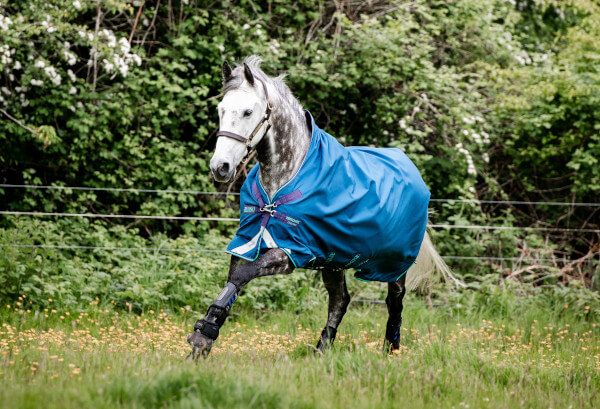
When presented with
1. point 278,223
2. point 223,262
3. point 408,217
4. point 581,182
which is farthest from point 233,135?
point 581,182

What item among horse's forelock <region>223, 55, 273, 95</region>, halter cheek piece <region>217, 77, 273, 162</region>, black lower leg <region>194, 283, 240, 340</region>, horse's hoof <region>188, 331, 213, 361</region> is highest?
horse's forelock <region>223, 55, 273, 95</region>

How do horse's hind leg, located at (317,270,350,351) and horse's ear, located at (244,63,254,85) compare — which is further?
horse's hind leg, located at (317,270,350,351)

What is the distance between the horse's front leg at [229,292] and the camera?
4086 mm

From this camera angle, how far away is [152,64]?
9891mm

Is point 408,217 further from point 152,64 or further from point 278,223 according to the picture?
point 152,64

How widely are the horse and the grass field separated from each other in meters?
0.62

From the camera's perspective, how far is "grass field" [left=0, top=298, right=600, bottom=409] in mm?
3082

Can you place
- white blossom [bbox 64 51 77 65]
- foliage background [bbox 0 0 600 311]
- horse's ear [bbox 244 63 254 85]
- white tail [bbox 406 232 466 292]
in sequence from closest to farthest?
1. horse's ear [bbox 244 63 254 85]
2. white tail [bbox 406 232 466 292]
3. white blossom [bbox 64 51 77 65]
4. foliage background [bbox 0 0 600 311]

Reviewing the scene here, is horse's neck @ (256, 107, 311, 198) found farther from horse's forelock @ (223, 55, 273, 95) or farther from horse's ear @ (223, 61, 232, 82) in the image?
horse's ear @ (223, 61, 232, 82)

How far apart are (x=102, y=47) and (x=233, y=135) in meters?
4.14

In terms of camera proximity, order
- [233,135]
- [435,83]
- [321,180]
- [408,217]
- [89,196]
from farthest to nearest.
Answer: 1. [435,83]
2. [89,196]
3. [408,217]
4. [321,180]
5. [233,135]

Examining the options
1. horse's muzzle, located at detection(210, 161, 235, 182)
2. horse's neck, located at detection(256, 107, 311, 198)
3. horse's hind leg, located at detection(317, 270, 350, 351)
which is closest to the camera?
horse's muzzle, located at detection(210, 161, 235, 182)

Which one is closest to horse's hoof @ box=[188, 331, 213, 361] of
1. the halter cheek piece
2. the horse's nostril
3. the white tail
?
the horse's nostril

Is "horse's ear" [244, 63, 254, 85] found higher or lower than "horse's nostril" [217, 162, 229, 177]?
higher
